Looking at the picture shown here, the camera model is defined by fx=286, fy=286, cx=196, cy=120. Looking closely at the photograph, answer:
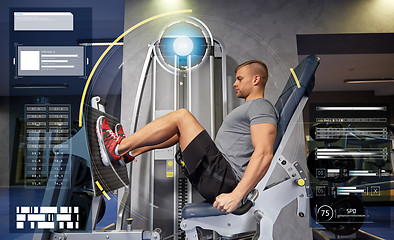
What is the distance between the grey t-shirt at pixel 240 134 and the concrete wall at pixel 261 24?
62 cm

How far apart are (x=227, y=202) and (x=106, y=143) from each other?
2.21 feet

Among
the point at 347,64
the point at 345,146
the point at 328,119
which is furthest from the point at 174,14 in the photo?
the point at 347,64

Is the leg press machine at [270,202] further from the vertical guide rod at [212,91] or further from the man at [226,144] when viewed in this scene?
the vertical guide rod at [212,91]

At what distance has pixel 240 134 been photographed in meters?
1.37

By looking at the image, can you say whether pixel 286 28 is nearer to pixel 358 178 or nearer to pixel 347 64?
pixel 358 178

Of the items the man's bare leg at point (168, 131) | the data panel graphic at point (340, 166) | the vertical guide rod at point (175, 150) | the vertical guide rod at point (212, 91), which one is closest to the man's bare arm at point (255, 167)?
the man's bare leg at point (168, 131)

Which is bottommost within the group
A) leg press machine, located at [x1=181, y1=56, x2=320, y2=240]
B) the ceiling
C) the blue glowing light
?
leg press machine, located at [x1=181, y1=56, x2=320, y2=240]

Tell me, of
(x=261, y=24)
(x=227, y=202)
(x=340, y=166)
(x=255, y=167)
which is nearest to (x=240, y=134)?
(x=255, y=167)

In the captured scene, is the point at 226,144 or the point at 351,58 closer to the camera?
the point at 226,144

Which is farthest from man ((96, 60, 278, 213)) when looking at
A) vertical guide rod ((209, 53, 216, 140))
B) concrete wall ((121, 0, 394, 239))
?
concrete wall ((121, 0, 394, 239))

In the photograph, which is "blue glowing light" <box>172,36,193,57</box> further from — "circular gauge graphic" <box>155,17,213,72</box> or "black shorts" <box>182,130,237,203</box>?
"black shorts" <box>182,130,237,203</box>

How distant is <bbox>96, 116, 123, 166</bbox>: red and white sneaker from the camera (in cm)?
140

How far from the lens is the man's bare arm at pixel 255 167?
1106 millimetres

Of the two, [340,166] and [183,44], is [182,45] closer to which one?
[183,44]
